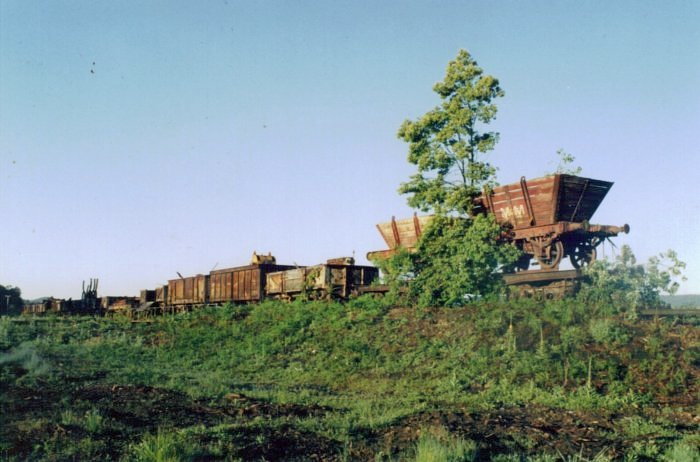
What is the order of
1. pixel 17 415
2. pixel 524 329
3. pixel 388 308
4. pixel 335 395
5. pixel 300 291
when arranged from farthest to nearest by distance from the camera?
pixel 300 291
pixel 388 308
pixel 524 329
pixel 335 395
pixel 17 415

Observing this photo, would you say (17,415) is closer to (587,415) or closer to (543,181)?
(587,415)

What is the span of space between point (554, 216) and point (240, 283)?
1784 centimetres

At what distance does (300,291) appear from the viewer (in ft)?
80.9

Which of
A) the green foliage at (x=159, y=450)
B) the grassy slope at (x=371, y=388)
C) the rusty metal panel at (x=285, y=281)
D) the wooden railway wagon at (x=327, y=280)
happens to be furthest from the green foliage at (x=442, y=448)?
the rusty metal panel at (x=285, y=281)

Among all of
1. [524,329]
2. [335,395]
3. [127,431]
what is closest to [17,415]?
[127,431]

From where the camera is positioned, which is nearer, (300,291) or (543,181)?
(543,181)

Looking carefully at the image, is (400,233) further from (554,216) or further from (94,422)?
(94,422)

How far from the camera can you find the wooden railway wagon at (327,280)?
905 inches

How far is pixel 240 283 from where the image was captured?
29.5 m

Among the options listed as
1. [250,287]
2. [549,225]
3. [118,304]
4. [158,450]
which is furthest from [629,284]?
[118,304]

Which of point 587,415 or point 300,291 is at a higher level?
point 300,291

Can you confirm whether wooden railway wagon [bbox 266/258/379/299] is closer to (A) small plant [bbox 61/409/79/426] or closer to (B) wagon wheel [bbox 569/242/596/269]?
(B) wagon wheel [bbox 569/242/596/269]

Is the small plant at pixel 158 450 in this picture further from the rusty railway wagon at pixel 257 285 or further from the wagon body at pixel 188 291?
the wagon body at pixel 188 291

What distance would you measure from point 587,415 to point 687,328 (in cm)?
538
